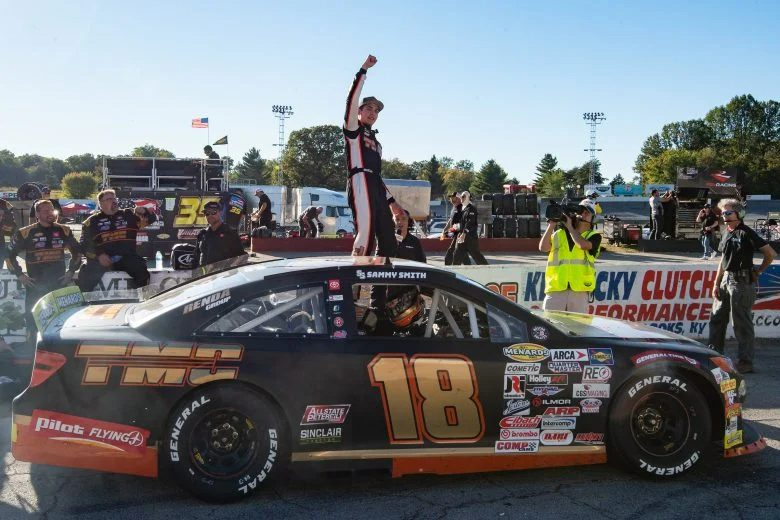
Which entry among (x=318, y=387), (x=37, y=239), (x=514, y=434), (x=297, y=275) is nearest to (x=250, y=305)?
(x=297, y=275)

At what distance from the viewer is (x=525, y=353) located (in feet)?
13.7

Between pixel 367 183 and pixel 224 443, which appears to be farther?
pixel 367 183

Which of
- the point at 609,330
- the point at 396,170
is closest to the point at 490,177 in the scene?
the point at 396,170

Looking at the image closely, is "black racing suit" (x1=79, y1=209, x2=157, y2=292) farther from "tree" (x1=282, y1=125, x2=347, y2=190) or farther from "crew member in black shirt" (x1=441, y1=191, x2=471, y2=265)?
"tree" (x1=282, y1=125, x2=347, y2=190)

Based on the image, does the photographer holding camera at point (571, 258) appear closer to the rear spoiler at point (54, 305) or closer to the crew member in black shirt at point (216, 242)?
the crew member in black shirt at point (216, 242)

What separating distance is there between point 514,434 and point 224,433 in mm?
1657

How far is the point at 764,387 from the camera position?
6.71m

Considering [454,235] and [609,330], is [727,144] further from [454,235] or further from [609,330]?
[609,330]

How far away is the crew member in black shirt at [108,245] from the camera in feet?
23.4

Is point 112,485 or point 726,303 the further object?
point 726,303

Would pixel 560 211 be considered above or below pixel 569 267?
above

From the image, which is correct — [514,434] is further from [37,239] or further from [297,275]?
[37,239]

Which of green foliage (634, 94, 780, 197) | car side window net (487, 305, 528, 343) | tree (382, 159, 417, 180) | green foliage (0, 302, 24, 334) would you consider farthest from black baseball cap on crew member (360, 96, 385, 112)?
green foliage (634, 94, 780, 197)

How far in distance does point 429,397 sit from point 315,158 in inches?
3274
